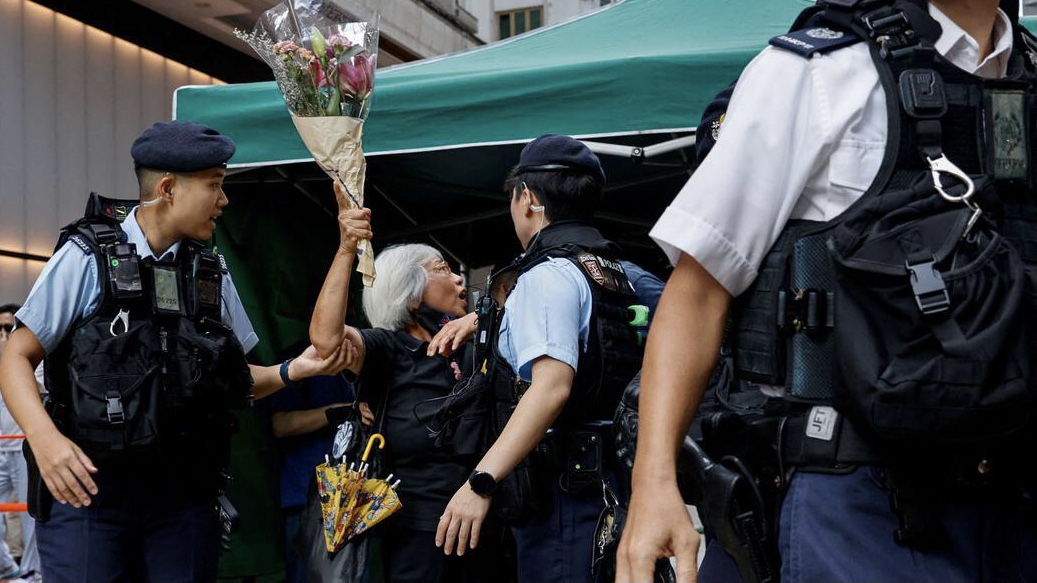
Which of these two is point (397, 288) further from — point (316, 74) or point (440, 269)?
point (316, 74)

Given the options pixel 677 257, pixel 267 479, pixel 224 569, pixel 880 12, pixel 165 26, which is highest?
pixel 165 26

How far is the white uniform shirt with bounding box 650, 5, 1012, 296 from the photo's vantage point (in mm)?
1757

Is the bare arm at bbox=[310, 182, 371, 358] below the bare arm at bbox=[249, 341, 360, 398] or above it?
above

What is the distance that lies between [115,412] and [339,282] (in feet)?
2.62

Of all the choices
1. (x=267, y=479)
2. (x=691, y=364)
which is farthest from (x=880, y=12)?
(x=267, y=479)

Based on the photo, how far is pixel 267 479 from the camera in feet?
17.4

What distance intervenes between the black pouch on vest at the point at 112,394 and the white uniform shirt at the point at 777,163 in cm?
224

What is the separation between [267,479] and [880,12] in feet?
13.2

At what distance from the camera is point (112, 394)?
3.56 meters

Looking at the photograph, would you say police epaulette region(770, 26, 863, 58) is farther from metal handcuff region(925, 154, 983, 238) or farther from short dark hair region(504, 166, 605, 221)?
short dark hair region(504, 166, 605, 221)

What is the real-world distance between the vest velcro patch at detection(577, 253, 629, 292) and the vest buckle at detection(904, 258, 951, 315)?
6.52 feet

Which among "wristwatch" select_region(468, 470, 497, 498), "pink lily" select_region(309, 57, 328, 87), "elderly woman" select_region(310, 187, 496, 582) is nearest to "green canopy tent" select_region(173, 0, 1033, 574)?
"elderly woman" select_region(310, 187, 496, 582)

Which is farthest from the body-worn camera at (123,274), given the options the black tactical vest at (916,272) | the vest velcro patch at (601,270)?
the black tactical vest at (916,272)

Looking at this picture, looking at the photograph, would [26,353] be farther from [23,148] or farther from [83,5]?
[83,5]
